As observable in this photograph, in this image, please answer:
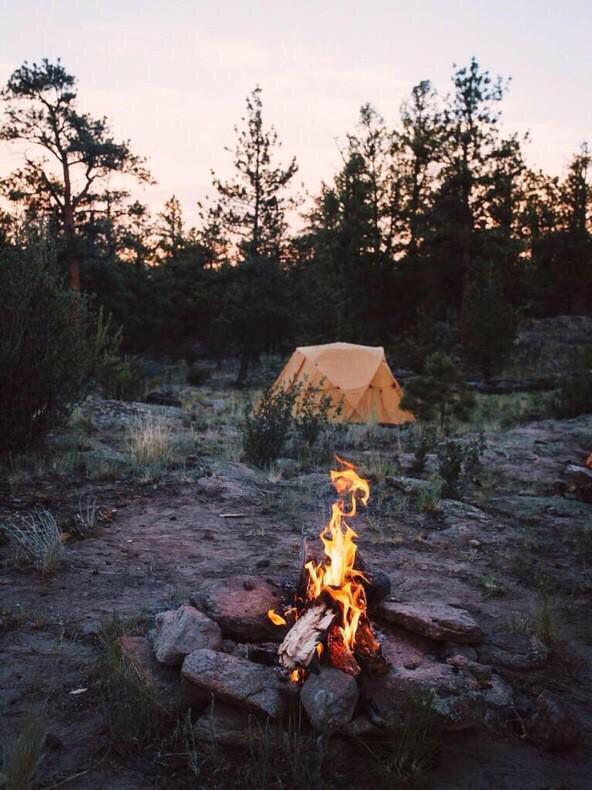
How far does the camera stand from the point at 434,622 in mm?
3547

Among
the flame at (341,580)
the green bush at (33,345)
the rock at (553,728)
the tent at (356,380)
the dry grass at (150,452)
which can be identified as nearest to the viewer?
the rock at (553,728)

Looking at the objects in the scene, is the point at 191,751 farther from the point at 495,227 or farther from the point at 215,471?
the point at 495,227

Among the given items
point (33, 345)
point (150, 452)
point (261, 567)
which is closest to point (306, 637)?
point (261, 567)

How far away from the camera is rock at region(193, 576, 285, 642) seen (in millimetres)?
3459

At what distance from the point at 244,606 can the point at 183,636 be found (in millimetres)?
418

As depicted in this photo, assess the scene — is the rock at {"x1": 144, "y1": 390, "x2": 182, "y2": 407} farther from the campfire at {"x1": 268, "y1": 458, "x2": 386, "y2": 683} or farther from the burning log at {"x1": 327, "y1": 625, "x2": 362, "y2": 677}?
the burning log at {"x1": 327, "y1": 625, "x2": 362, "y2": 677}

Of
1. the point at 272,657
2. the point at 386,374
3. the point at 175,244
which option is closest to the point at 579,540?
the point at 272,657

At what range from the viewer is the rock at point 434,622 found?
3.51m

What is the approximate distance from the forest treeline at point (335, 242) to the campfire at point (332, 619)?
1807cm

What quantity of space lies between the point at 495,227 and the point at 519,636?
88.7 feet

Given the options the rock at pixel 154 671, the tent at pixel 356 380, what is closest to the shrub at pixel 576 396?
the tent at pixel 356 380

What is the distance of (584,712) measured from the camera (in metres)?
3.29

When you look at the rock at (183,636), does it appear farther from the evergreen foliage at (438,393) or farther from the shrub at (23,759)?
the evergreen foliage at (438,393)

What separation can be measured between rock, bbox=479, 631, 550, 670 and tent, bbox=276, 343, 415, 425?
33.9ft
